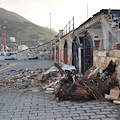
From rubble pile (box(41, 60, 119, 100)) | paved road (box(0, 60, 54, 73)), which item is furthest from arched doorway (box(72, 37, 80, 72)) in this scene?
rubble pile (box(41, 60, 119, 100))

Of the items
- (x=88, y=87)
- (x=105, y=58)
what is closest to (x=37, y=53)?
(x=105, y=58)

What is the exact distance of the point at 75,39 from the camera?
1477 centimetres

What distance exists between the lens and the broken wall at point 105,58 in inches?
237

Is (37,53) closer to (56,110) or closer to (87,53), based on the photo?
(87,53)

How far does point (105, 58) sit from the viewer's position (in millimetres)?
6926

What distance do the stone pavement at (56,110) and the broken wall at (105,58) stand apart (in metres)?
1.57

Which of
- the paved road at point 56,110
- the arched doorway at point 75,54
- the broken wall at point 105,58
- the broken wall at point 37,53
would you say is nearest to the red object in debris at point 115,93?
the paved road at point 56,110

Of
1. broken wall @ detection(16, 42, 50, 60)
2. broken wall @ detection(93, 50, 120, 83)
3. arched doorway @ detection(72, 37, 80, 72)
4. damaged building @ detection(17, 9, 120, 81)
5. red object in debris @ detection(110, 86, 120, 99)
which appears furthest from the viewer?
broken wall @ detection(16, 42, 50, 60)

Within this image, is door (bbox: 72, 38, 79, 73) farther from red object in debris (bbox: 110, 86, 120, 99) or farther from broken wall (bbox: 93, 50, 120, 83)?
red object in debris (bbox: 110, 86, 120, 99)

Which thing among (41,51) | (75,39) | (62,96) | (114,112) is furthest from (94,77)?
(41,51)

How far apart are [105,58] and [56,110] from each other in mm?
3173

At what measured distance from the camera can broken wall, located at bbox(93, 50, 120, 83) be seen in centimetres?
602

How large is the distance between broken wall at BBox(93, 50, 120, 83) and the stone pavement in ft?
5.13

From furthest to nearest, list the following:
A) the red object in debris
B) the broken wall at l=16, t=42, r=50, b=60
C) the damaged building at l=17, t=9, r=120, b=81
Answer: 1. the broken wall at l=16, t=42, r=50, b=60
2. the damaged building at l=17, t=9, r=120, b=81
3. the red object in debris
